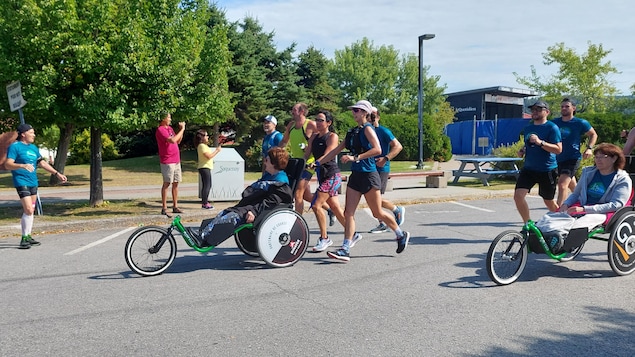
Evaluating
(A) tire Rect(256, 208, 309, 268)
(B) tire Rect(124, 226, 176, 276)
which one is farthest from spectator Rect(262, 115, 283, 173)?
(B) tire Rect(124, 226, 176, 276)

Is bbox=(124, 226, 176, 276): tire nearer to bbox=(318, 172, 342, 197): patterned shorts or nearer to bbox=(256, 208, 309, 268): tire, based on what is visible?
bbox=(256, 208, 309, 268): tire

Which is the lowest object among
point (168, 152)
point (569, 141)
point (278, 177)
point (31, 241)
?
point (31, 241)

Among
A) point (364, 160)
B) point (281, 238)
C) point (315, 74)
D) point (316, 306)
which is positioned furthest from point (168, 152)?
point (315, 74)

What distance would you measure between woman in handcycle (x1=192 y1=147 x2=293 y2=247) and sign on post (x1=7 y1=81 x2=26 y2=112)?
4797mm

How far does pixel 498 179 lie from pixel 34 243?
44.7 feet

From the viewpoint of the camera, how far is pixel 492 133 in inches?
1555

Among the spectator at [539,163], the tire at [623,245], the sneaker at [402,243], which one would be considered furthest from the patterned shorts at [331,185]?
the tire at [623,245]

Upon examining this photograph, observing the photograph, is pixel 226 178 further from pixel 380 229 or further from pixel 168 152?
pixel 380 229

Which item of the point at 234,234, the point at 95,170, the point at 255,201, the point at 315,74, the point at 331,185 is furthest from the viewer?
the point at 315,74

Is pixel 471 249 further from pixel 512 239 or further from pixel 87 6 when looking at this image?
pixel 87 6

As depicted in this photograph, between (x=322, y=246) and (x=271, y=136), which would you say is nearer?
(x=322, y=246)

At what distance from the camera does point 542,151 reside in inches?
266

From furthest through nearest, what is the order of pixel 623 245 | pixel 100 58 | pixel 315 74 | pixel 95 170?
pixel 315 74 → pixel 95 170 → pixel 100 58 → pixel 623 245

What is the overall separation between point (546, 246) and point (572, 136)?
3.17 metres
